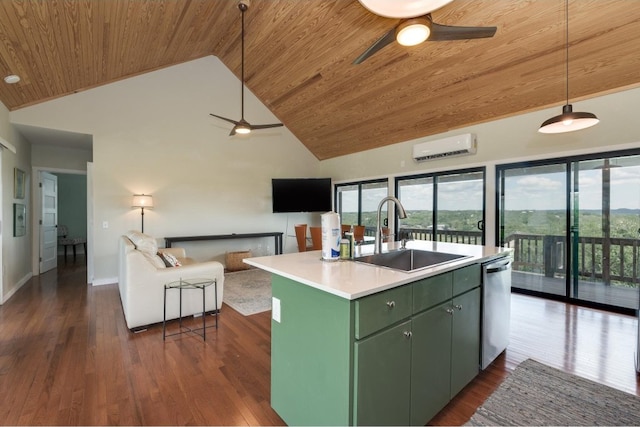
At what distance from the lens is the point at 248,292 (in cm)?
436

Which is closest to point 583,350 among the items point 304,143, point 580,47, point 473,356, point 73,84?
point 473,356

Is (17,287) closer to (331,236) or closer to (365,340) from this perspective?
(331,236)

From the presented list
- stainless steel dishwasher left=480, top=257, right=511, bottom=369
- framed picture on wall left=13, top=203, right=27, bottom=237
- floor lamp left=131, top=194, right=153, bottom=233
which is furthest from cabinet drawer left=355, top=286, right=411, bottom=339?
framed picture on wall left=13, top=203, right=27, bottom=237

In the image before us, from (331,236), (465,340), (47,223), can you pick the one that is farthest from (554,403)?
(47,223)

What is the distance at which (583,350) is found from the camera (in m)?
2.55

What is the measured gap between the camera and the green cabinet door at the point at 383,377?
124 cm

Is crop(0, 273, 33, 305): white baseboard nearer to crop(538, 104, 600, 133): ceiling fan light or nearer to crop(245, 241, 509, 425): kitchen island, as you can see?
crop(245, 241, 509, 425): kitchen island

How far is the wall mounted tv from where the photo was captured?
21.7ft

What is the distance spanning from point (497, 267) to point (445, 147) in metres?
3.25

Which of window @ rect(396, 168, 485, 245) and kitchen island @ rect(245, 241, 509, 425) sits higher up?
window @ rect(396, 168, 485, 245)

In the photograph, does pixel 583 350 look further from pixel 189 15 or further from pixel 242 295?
pixel 189 15

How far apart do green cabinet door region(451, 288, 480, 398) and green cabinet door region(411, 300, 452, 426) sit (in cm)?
8

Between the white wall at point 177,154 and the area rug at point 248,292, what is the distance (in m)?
1.21

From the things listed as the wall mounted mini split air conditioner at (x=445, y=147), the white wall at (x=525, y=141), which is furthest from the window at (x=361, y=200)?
the wall mounted mini split air conditioner at (x=445, y=147)
